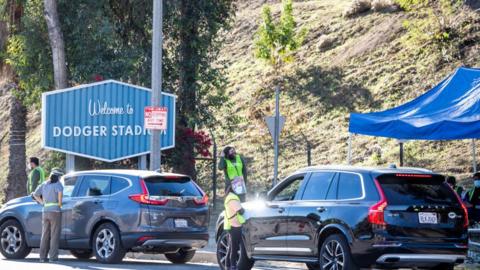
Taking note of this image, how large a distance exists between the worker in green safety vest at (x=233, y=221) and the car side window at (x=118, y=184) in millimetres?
3081

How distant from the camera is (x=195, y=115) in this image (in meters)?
30.1

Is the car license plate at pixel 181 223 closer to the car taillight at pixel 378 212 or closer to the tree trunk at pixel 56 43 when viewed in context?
the car taillight at pixel 378 212

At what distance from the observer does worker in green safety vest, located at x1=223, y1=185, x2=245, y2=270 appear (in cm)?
1551

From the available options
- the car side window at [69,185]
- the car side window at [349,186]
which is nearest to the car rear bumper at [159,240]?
the car side window at [69,185]

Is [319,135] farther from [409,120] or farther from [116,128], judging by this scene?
[409,120]

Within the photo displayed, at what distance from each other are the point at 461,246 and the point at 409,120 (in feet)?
22.3

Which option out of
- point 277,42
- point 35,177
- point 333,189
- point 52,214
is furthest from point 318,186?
point 277,42

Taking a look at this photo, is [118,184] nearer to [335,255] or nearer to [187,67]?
[335,255]

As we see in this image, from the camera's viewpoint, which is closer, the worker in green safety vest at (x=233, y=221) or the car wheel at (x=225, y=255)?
the worker in green safety vest at (x=233, y=221)

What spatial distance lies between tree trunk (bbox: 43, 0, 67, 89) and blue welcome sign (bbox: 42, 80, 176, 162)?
248cm

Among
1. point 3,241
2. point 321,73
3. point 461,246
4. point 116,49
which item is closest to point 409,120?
point 461,246

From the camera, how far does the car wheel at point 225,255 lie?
16.7m

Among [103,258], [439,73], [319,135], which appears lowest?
[103,258]

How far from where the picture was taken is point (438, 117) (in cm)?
2103
